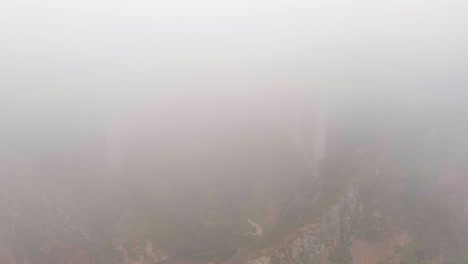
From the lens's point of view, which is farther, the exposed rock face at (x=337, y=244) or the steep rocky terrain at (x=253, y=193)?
the steep rocky terrain at (x=253, y=193)

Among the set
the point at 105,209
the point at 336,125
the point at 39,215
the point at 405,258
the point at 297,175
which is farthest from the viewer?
the point at 336,125

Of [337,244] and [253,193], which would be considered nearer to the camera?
A: [337,244]

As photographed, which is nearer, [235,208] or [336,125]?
[235,208]

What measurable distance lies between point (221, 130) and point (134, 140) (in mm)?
20762

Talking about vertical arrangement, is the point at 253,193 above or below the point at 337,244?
above

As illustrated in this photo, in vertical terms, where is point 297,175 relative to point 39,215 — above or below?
above

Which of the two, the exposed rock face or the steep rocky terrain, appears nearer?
the exposed rock face

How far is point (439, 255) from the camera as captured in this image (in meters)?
67.7

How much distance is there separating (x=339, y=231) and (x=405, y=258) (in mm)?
11593

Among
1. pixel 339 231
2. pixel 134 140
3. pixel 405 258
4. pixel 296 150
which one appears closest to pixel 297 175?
pixel 296 150

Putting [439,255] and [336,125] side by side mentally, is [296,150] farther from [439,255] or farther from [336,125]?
[439,255]

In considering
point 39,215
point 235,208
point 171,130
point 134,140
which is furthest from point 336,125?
point 39,215

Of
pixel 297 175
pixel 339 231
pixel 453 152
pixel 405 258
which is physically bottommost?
pixel 405 258

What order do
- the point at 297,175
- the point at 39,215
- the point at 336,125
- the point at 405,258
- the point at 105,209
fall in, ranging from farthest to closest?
the point at 336,125, the point at 297,175, the point at 105,209, the point at 39,215, the point at 405,258
